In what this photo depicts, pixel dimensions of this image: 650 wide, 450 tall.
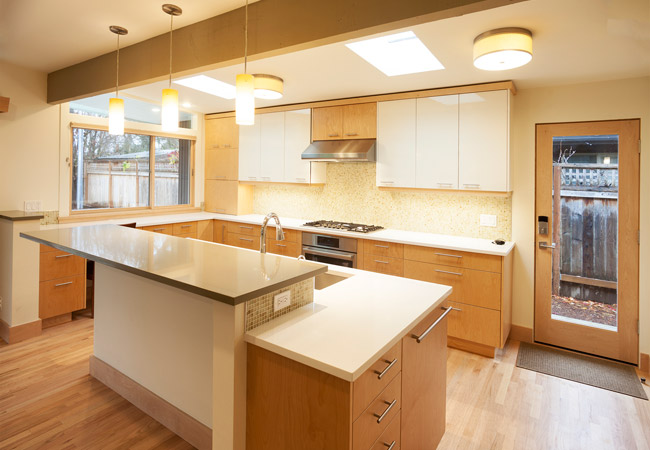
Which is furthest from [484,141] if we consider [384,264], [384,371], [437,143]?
[384,371]

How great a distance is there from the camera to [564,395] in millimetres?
2693

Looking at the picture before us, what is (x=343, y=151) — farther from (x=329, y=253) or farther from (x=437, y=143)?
(x=329, y=253)

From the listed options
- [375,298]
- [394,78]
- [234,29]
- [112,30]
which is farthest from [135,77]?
[375,298]

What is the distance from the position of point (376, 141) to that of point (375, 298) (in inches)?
101

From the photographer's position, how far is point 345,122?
4203 millimetres

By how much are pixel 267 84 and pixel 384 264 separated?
6.64 ft

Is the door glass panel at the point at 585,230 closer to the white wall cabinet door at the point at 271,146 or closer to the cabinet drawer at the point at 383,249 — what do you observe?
the cabinet drawer at the point at 383,249

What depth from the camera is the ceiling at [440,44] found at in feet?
6.93

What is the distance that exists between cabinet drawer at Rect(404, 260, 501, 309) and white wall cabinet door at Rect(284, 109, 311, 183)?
5.99ft

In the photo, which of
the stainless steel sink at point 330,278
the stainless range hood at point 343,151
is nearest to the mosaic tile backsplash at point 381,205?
the stainless range hood at point 343,151

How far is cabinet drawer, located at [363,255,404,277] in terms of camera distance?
3643 millimetres

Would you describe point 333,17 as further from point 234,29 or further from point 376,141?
point 376,141

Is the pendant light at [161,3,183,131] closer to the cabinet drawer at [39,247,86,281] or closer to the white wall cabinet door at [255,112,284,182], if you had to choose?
the cabinet drawer at [39,247,86,281]

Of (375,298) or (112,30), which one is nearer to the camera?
(375,298)
